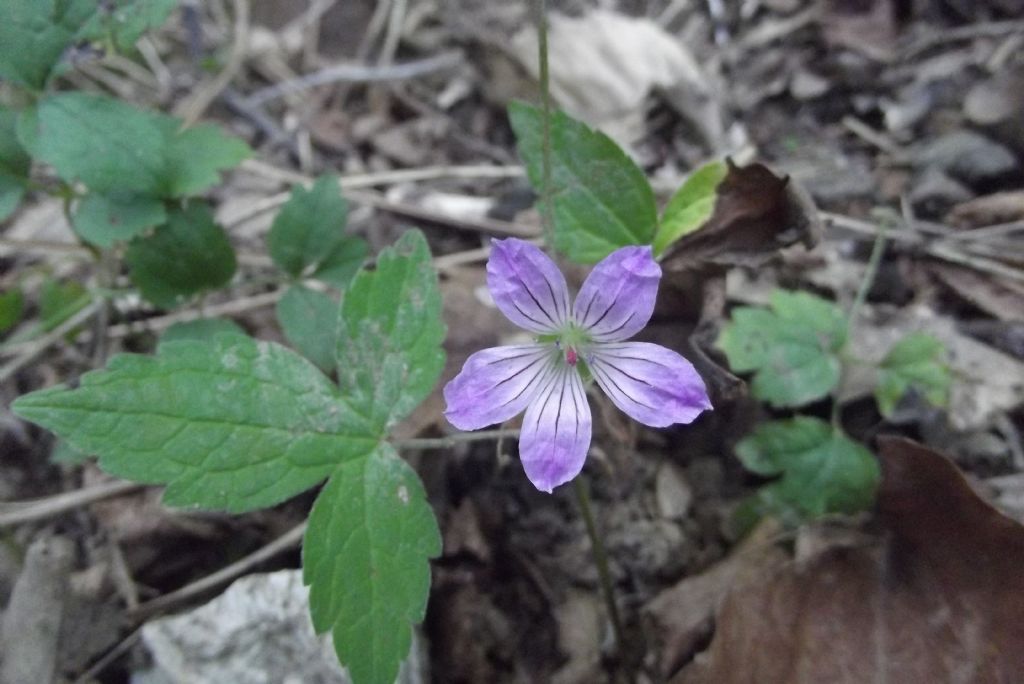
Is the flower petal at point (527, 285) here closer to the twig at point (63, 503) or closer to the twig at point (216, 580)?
the twig at point (216, 580)

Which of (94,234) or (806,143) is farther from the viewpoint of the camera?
(806,143)

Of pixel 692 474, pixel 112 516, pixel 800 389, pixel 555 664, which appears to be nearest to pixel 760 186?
pixel 800 389

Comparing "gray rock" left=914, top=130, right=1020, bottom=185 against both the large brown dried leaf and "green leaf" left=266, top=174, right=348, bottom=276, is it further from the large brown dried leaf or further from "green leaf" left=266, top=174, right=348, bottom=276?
"green leaf" left=266, top=174, right=348, bottom=276

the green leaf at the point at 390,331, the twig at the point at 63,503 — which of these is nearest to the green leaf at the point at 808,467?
the green leaf at the point at 390,331

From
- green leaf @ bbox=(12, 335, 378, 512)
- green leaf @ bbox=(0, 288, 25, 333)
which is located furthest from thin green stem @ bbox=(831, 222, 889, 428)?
green leaf @ bbox=(0, 288, 25, 333)

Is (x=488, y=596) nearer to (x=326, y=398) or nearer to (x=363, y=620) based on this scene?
(x=363, y=620)

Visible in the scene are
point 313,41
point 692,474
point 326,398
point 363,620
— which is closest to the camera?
point 363,620

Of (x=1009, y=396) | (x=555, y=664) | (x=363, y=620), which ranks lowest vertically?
(x=555, y=664)

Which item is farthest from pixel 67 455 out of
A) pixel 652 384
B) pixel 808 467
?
pixel 808 467
